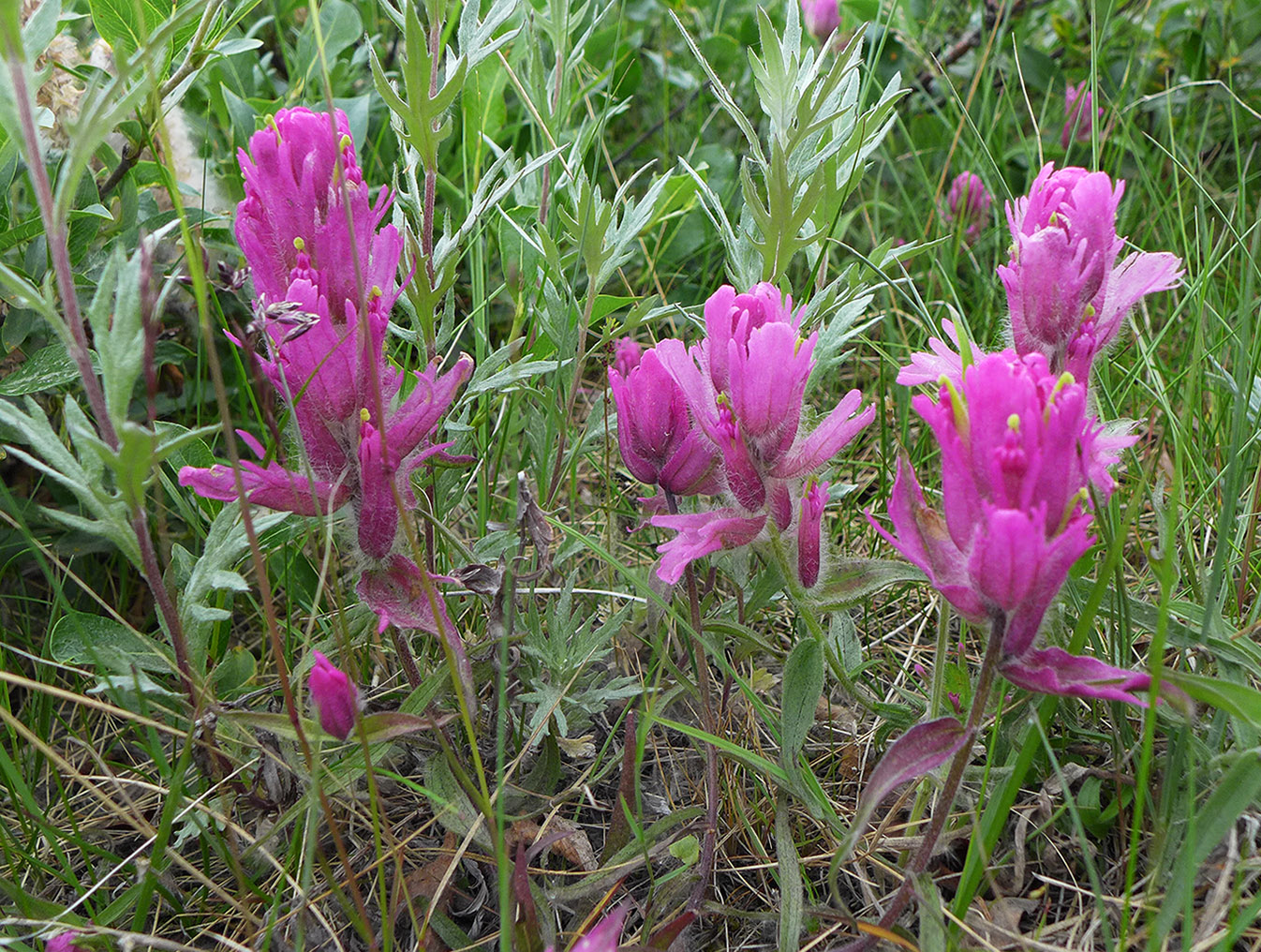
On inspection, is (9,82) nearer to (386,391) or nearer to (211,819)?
(386,391)

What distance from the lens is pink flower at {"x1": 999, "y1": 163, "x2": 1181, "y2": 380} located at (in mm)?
1559

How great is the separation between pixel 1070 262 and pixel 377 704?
1.43 m

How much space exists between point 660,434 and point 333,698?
61 cm

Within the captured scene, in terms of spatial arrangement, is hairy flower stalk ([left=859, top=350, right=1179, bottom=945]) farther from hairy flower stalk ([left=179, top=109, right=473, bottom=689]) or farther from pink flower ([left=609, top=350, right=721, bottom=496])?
hairy flower stalk ([left=179, top=109, right=473, bottom=689])

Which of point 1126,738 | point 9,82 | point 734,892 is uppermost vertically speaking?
point 9,82

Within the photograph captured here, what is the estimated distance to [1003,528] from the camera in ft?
3.86

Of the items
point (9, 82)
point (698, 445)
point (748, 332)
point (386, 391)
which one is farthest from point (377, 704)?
point (9, 82)

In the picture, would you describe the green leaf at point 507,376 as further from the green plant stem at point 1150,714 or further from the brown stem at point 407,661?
the green plant stem at point 1150,714

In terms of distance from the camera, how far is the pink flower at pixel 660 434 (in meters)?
1.61

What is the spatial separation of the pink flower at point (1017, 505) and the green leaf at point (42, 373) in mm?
1567

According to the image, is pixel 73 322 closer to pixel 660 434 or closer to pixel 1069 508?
pixel 660 434

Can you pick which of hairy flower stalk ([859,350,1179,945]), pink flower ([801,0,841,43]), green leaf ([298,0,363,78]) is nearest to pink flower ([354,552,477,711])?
hairy flower stalk ([859,350,1179,945])

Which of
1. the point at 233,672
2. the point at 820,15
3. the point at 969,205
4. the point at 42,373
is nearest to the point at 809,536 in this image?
the point at 233,672

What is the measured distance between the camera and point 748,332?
4.85ft
